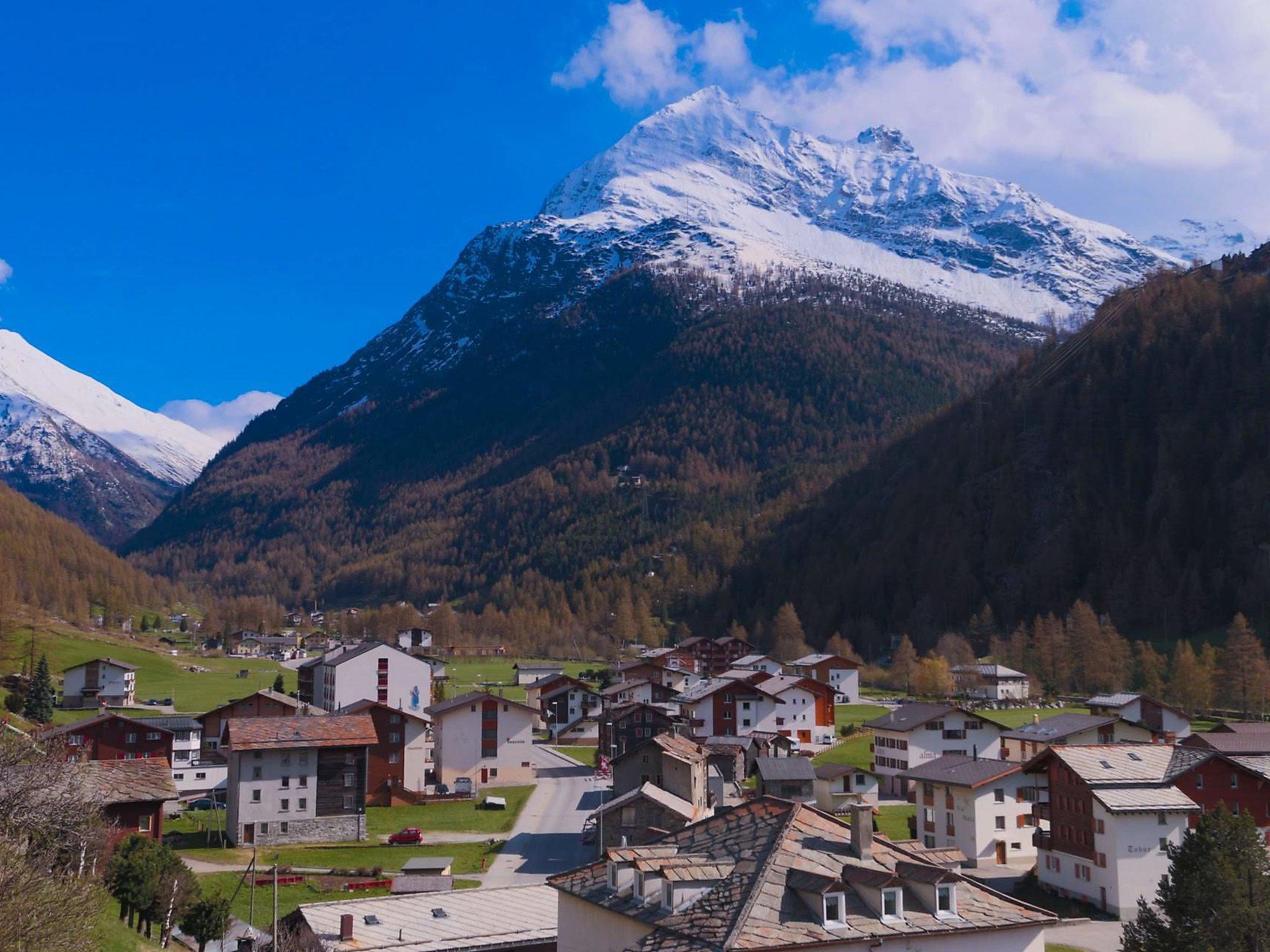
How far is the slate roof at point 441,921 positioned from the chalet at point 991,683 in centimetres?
7821

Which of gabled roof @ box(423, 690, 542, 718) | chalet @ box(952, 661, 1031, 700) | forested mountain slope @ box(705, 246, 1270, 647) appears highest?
forested mountain slope @ box(705, 246, 1270, 647)

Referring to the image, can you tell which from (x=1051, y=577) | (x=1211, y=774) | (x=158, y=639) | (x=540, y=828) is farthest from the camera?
(x=158, y=639)

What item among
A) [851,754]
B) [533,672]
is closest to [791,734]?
[851,754]

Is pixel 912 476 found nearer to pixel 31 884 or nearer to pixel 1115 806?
pixel 1115 806

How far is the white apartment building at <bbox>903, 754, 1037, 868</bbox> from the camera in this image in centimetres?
5312

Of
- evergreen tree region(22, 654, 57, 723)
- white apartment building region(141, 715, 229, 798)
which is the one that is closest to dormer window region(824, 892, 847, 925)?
white apartment building region(141, 715, 229, 798)

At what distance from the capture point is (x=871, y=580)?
573ft

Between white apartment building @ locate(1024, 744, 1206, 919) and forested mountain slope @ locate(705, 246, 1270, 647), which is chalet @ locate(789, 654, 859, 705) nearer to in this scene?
forested mountain slope @ locate(705, 246, 1270, 647)

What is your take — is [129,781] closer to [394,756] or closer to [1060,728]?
[394,756]

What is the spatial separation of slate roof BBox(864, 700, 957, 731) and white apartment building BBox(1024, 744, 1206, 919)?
2188 cm

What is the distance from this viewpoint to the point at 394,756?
7269 centimetres

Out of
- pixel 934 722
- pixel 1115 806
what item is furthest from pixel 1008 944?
pixel 934 722

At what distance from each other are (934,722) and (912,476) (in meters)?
121

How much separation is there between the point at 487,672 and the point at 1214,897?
405 feet
